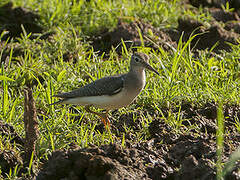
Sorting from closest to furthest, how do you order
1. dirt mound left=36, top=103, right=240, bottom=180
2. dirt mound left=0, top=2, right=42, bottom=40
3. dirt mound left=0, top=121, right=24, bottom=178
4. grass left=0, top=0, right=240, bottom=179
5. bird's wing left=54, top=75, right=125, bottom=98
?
dirt mound left=36, top=103, right=240, bottom=180 → dirt mound left=0, top=121, right=24, bottom=178 → grass left=0, top=0, right=240, bottom=179 → bird's wing left=54, top=75, right=125, bottom=98 → dirt mound left=0, top=2, right=42, bottom=40

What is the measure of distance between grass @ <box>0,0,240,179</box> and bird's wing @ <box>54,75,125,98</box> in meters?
0.25

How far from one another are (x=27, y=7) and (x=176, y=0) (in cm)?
266

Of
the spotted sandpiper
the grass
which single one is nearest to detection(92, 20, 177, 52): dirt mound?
the grass

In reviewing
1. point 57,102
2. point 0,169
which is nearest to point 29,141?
point 0,169

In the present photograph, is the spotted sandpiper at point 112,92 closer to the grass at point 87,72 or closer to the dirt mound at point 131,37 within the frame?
the grass at point 87,72

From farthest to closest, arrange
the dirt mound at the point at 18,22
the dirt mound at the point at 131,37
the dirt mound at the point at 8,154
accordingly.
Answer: the dirt mound at the point at 18,22
the dirt mound at the point at 131,37
the dirt mound at the point at 8,154

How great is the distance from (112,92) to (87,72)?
46.2 inches

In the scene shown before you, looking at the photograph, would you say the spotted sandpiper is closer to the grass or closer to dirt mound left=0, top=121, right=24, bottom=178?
the grass

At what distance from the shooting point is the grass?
18.1 feet

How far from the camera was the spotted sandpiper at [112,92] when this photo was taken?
5.54m

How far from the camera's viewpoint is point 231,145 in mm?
4738

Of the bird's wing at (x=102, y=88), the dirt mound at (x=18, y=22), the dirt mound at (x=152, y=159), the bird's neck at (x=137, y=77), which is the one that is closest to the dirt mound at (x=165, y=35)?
the dirt mound at (x=18, y=22)

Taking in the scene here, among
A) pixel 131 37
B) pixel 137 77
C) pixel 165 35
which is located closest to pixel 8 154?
pixel 137 77

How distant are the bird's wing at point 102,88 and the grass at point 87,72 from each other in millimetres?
254
